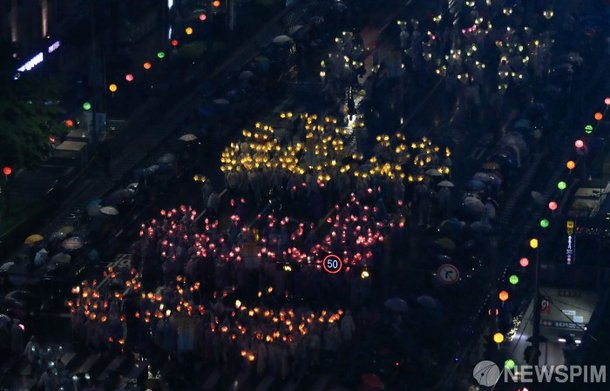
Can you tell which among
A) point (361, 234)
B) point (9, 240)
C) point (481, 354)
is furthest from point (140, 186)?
point (481, 354)

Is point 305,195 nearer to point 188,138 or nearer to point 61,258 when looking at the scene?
point 188,138

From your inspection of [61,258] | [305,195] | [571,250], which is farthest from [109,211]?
[571,250]

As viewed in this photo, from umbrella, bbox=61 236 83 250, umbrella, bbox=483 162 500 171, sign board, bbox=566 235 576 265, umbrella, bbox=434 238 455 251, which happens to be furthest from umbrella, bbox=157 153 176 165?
Answer: sign board, bbox=566 235 576 265

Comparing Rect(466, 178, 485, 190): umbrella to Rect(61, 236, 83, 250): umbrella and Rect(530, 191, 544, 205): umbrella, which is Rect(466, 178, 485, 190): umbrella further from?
Rect(61, 236, 83, 250): umbrella

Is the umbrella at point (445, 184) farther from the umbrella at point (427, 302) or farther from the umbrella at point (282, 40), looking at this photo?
the umbrella at point (282, 40)

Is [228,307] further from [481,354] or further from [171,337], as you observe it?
[481,354]

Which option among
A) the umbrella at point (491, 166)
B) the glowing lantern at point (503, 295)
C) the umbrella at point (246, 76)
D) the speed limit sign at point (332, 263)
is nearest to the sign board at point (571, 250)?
the umbrella at point (491, 166)
